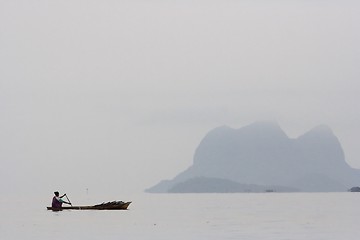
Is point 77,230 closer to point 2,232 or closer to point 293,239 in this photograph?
point 2,232

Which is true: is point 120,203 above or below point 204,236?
above

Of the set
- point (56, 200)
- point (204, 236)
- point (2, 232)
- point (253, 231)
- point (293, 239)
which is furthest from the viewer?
point (56, 200)

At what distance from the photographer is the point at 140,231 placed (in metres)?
43.8

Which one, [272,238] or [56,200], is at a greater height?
[56,200]

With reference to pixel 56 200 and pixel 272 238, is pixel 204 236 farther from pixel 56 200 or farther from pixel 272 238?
pixel 56 200

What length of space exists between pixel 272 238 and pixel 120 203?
30460 millimetres

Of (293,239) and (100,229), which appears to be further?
(100,229)

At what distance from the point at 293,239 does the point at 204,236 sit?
16.5 feet

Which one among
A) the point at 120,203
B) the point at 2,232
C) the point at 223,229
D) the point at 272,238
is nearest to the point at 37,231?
the point at 2,232

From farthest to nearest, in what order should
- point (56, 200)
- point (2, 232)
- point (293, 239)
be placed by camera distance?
point (56, 200) < point (2, 232) < point (293, 239)

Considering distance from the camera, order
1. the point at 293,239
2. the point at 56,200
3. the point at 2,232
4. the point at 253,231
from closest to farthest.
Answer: the point at 293,239 → the point at 253,231 → the point at 2,232 → the point at 56,200

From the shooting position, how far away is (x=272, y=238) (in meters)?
37.1

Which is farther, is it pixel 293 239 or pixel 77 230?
pixel 77 230

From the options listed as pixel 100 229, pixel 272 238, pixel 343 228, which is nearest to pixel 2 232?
pixel 100 229
